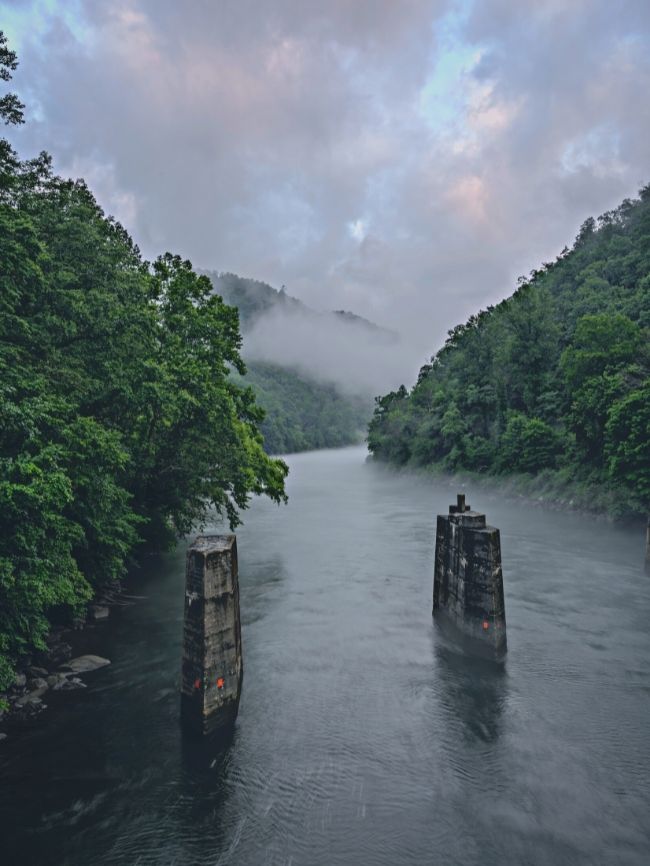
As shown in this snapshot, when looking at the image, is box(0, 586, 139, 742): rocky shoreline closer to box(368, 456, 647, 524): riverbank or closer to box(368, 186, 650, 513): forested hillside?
box(368, 186, 650, 513): forested hillside

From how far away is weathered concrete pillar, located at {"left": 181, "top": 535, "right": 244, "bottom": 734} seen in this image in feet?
39.3

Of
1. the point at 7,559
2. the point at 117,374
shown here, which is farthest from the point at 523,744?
Result: the point at 117,374

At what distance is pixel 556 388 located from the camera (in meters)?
63.8

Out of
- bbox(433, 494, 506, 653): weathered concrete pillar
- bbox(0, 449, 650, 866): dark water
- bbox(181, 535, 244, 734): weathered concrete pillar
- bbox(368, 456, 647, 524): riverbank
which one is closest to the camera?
bbox(0, 449, 650, 866): dark water

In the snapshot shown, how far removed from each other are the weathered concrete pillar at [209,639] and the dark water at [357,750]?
1.02 m

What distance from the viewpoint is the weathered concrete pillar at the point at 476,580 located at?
16656 millimetres

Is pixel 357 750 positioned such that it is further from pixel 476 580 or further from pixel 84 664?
pixel 84 664

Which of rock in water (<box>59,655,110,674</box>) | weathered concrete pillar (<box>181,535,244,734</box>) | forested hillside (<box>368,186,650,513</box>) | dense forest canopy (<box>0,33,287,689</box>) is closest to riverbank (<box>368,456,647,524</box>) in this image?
forested hillside (<box>368,186,650,513</box>)

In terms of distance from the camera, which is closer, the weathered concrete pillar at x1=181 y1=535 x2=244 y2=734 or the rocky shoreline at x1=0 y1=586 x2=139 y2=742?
the weathered concrete pillar at x1=181 y1=535 x2=244 y2=734

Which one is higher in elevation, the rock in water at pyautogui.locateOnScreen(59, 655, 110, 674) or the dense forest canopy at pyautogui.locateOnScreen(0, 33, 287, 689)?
the dense forest canopy at pyautogui.locateOnScreen(0, 33, 287, 689)

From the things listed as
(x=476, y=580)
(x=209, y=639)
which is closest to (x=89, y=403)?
(x=209, y=639)

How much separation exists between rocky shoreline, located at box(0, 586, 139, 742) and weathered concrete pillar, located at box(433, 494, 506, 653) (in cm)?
1254

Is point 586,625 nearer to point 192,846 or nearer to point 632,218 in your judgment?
point 192,846

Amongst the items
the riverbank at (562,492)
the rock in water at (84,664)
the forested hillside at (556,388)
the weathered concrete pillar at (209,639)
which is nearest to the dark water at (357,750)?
the rock in water at (84,664)
